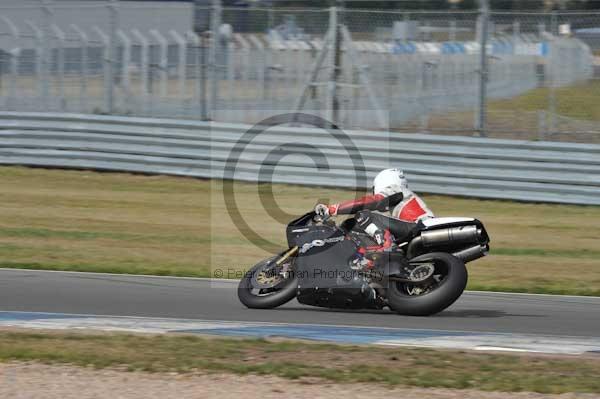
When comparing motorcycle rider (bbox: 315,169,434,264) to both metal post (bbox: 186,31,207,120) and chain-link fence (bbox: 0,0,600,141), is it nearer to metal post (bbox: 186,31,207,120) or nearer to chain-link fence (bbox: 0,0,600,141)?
chain-link fence (bbox: 0,0,600,141)

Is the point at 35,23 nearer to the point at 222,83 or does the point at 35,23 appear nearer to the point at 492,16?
the point at 222,83

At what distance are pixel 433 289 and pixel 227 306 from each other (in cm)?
202

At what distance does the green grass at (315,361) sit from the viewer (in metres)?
6.57

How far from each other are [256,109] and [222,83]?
74 centimetres

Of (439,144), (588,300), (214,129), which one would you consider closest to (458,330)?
(588,300)

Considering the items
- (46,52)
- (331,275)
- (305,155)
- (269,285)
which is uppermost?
(46,52)

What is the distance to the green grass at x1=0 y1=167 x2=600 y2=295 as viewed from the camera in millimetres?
11867

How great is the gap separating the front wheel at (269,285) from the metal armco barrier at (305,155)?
297 inches

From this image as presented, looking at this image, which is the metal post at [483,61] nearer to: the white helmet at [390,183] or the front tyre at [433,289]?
the white helmet at [390,183]

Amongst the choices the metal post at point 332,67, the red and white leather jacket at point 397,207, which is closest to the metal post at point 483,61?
the metal post at point 332,67

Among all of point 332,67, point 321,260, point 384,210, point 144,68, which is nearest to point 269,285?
point 321,260

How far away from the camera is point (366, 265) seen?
872cm

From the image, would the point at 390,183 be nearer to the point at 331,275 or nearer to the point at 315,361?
the point at 331,275

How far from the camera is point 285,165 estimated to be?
1698cm
